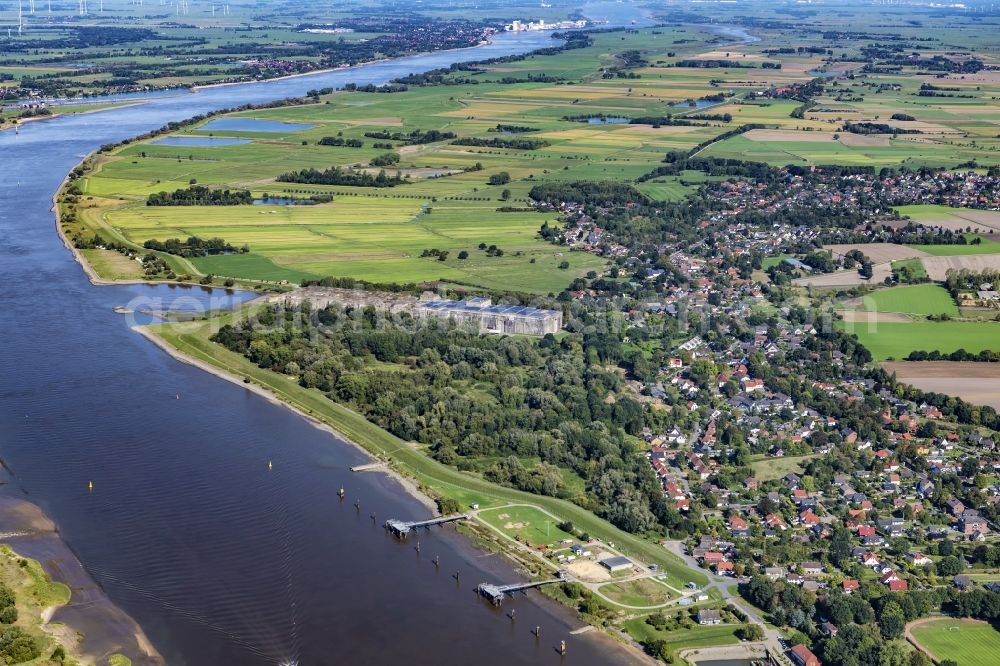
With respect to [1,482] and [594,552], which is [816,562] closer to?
[594,552]

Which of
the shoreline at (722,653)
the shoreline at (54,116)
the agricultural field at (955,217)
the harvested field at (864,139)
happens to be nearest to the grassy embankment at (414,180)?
the harvested field at (864,139)

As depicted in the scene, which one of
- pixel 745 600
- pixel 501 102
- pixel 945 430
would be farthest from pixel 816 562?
pixel 501 102

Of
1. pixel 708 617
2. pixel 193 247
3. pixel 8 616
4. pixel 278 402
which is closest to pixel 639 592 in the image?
pixel 708 617

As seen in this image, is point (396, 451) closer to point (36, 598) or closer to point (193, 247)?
point (36, 598)

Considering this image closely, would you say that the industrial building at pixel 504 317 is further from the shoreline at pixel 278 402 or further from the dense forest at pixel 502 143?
the dense forest at pixel 502 143

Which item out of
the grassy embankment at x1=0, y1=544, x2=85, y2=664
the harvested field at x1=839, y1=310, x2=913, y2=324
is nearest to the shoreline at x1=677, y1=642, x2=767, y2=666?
the grassy embankment at x1=0, y1=544, x2=85, y2=664
